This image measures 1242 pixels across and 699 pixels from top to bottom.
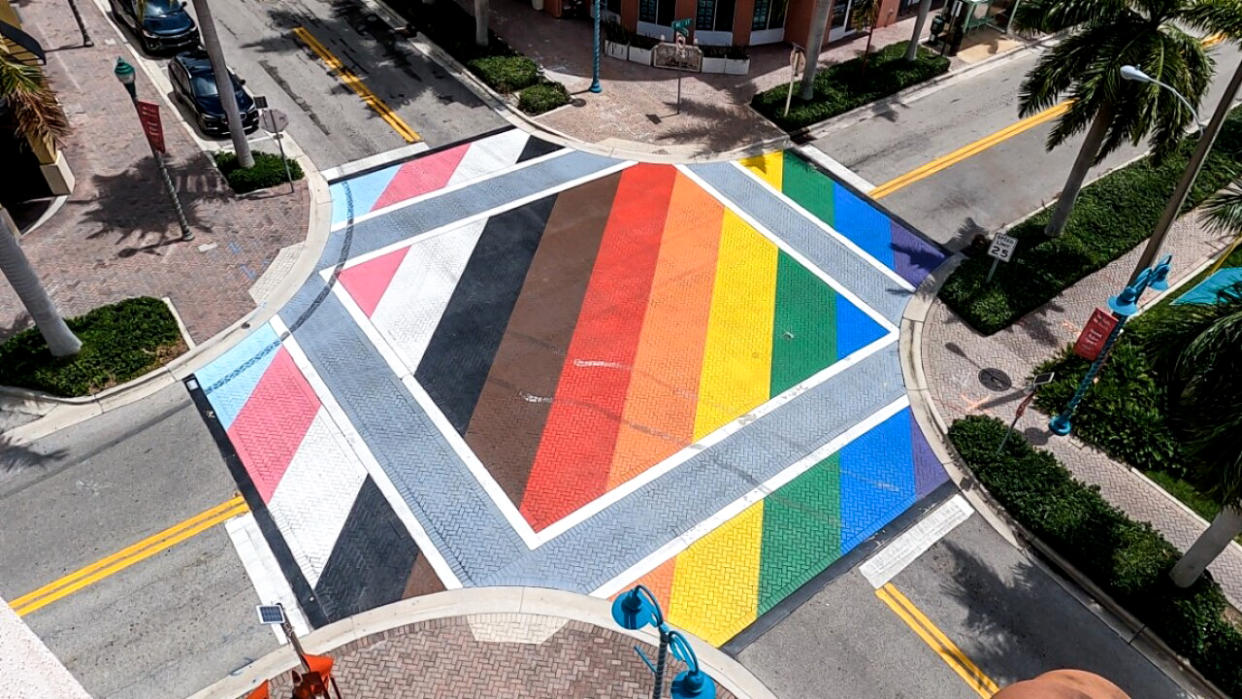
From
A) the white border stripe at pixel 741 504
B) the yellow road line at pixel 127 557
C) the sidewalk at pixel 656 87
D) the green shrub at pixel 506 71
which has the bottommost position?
the white border stripe at pixel 741 504

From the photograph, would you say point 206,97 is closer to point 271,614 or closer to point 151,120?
point 151,120

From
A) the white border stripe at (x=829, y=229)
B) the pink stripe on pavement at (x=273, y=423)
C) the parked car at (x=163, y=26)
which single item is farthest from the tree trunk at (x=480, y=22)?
the pink stripe on pavement at (x=273, y=423)

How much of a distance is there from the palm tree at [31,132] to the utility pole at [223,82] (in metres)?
5.11

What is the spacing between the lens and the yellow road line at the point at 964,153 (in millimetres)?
24453

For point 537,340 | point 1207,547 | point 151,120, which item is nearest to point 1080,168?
point 1207,547

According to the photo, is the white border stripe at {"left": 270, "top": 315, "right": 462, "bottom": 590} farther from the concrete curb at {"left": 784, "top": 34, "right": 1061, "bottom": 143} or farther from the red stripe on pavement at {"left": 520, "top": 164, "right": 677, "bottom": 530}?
the concrete curb at {"left": 784, "top": 34, "right": 1061, "bottom": 143}

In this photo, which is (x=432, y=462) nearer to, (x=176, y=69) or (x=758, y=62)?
(x=176, y=69)

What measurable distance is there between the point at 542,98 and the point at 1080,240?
1659 cm

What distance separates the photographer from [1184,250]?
73.6ft

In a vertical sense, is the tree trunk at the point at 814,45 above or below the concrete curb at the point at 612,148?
above

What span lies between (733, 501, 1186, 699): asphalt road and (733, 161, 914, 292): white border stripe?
8364 mm

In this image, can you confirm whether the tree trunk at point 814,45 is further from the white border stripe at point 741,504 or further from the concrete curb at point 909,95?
the white border stripe at point 741,504

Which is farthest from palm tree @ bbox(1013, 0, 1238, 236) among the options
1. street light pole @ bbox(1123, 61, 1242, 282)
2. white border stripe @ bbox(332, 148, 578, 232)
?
white border stripe @ bbox(332, 148, 578, 232)

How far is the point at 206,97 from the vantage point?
Result: 2441cm
